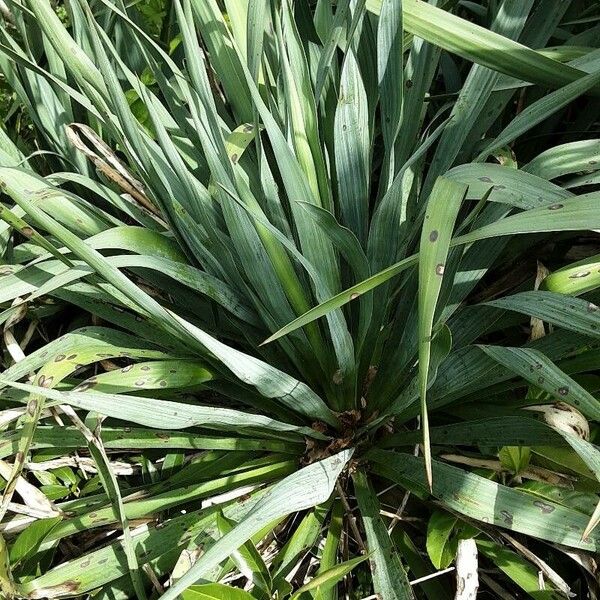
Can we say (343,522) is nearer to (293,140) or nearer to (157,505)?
(157,505)

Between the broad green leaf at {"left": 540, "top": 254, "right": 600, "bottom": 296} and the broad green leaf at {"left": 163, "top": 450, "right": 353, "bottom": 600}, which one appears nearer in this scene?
the broad green leaf at {"left": 163, "top": 450, "right": 353, "bottom": 600}

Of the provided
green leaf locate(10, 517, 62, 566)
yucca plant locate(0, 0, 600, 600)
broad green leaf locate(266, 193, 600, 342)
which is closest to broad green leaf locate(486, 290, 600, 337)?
yucca plant locate(0, 0, 600, 600)

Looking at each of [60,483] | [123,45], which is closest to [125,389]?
[60,483]

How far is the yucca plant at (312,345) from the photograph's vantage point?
0.79 meters

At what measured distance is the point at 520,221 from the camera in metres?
0.63

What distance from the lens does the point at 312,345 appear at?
3.04 feet

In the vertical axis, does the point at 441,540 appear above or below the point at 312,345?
below

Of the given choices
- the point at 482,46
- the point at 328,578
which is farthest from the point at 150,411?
the point at 482,46

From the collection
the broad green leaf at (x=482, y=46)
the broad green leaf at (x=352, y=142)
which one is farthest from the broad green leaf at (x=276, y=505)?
the broad green leaf at (x=482, y=46)

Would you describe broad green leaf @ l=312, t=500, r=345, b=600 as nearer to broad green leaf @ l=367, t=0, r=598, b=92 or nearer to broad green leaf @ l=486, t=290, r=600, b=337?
broad green leaf @ l=486, t=290, r=600, b=337

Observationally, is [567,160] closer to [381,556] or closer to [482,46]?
[482,46]

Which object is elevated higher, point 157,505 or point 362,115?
point 362,115

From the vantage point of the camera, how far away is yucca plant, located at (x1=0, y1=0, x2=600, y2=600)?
792 millimetres

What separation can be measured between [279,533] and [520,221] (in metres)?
0.59
